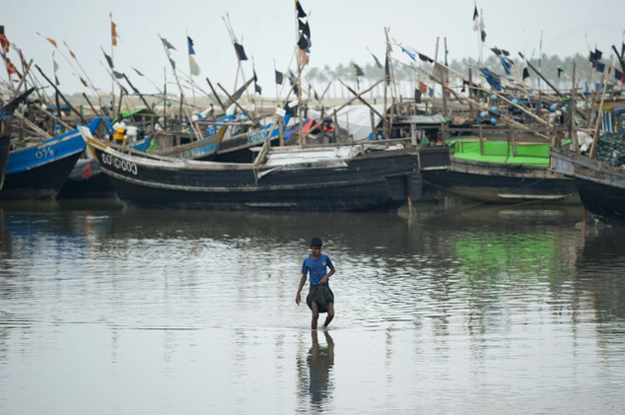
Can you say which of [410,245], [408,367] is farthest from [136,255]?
[408,367]

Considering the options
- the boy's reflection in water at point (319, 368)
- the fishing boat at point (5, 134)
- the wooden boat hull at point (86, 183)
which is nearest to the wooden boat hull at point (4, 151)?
the fishing boat at point (5, 134)

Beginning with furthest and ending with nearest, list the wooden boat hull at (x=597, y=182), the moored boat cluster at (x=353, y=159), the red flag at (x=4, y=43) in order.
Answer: the red flag at (x=4, y=43) → the moored boat cluster at (x=353, y=159) → the wooden boat hull at (x=597, y=182)

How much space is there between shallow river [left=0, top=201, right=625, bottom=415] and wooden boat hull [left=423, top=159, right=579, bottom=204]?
5.14 m

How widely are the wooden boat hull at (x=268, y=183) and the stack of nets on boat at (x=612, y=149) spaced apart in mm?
5143

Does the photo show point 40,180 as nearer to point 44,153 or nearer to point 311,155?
point 44,153

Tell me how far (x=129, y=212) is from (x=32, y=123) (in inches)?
278

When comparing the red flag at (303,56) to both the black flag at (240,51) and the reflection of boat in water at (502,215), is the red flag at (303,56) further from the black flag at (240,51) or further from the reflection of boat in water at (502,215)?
the reflection of boat in water at (502,215)

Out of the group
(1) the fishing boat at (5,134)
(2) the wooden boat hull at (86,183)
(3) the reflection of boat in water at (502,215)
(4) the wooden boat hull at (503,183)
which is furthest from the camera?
(2) the wooden boat hull at (86,183)

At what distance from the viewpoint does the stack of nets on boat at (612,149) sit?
23.5 m

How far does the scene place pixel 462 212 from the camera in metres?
29.6

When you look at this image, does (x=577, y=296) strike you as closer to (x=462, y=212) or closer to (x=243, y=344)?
(x=243, y=344)

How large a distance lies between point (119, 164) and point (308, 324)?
59.8 feet

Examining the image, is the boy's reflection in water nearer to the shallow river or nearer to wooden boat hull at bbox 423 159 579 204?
the shallow river

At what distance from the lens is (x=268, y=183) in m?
29.2
